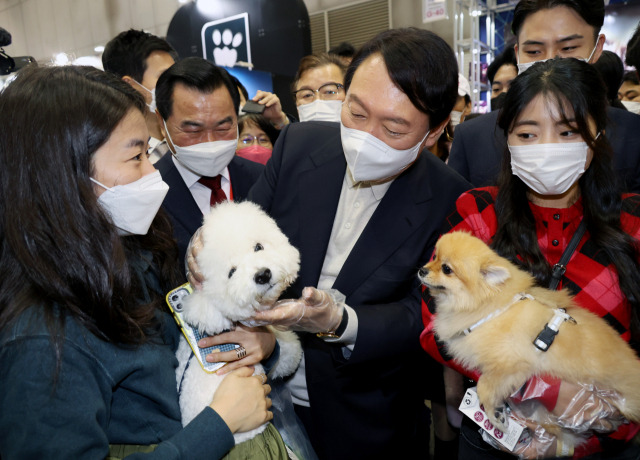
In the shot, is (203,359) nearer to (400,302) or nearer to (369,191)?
(400,302)

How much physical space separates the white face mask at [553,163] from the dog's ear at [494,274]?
0.40m

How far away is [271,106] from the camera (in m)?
4.52

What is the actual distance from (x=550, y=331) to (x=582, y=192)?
2.10 feet

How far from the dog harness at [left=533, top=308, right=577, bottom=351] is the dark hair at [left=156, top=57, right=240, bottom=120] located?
2.28 meters

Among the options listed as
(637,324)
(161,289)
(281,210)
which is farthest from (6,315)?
(637,324)

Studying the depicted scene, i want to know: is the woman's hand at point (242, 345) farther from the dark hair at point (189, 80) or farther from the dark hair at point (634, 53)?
the dark hair at point (634, 53)

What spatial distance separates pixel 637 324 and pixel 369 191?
1.23 m

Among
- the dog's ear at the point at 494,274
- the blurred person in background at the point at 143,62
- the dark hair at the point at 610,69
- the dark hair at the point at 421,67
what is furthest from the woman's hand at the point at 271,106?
the dog's ear at the point at 494,274

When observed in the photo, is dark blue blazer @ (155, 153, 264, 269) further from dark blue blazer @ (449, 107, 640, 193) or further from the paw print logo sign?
the paw print logo sign

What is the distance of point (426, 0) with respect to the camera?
8.26 metres

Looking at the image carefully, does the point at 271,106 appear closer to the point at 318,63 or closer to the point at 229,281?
the point at 318,63

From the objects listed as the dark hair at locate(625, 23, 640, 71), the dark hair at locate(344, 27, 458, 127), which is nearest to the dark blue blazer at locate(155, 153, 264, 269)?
the dark hair at locate(344, 27, 458, 127)

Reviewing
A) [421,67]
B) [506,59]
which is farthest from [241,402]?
[506,59]

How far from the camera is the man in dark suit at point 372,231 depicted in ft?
6.02
